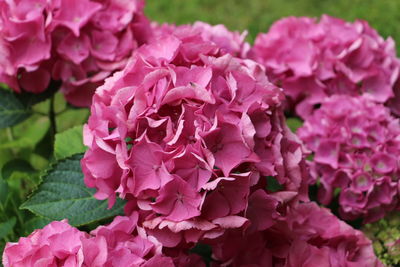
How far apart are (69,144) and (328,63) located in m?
0.76

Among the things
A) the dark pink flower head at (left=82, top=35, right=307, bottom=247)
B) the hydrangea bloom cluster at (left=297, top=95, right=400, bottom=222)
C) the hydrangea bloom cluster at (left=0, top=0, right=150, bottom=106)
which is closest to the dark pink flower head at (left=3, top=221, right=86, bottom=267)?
the dark pink flower head at (left=82, top=35, right=307, bottom=247)

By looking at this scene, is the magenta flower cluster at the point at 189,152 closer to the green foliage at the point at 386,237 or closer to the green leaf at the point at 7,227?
the green foliage at the point at 386,237

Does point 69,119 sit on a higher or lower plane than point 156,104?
lower

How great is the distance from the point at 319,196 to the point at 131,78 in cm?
75

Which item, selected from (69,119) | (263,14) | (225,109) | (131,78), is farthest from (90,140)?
(263,14)

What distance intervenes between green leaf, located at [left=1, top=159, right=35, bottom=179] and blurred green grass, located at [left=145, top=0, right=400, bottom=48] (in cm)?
222

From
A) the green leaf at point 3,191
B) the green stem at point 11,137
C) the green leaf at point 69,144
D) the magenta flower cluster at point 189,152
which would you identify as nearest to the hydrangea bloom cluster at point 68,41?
the magenta flower cluster at point 189,152

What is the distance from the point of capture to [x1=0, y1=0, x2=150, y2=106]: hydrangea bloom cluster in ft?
5.23

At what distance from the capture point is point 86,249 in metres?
1.10

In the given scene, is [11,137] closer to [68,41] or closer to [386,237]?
[68,41]

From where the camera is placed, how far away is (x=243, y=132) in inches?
45.1

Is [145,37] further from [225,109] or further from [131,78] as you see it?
[225,109]

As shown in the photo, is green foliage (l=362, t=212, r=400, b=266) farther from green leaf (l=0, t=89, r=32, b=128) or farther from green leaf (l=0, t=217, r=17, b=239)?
green leaf (l=0, t=89, r=32, b=128)

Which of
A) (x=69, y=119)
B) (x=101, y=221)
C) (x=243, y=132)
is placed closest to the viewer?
(x=243, y=132)
